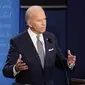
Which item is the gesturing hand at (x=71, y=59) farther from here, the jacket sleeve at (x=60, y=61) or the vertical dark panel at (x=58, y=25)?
the vertical dark panel at (x=58, y=25)

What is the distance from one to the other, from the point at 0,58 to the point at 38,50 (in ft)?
6.55

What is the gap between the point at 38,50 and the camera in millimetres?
2279

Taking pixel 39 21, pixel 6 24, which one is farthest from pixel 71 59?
pixel 6 24

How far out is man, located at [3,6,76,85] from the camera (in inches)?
88.0

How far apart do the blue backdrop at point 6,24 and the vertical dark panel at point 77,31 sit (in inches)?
30.9

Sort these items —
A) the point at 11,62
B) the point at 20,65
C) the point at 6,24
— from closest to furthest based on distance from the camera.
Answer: the point at 20,65, the point at 11,62, the point at 6,24

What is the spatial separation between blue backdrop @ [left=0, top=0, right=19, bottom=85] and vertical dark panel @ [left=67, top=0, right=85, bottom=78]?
785 mm

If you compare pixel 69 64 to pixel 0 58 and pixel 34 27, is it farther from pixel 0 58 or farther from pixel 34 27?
pixel 0 58

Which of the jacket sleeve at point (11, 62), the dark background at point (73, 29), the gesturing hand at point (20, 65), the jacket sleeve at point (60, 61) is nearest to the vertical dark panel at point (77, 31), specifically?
the dark background at point (73, 29)

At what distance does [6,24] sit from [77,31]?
3.39ft

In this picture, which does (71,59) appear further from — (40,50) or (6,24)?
(6,24)

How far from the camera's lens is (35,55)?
2.26 metres

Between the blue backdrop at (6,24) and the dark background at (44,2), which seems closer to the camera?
the blue backdrop at (6,24)

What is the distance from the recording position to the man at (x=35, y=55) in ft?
7.34
